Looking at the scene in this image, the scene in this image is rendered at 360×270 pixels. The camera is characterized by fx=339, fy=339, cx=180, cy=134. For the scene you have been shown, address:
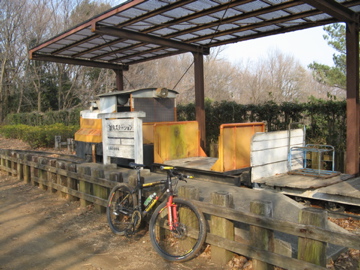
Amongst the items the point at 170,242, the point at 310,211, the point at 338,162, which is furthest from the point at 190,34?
the point at 310,211

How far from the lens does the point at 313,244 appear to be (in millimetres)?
3439

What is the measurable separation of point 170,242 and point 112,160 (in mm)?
5032

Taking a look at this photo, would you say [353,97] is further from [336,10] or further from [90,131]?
[90,131]

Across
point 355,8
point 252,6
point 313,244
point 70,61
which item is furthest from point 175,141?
point 70,61

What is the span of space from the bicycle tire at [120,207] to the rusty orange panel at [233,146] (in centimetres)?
256

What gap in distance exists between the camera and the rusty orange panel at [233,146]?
7512 millimetres

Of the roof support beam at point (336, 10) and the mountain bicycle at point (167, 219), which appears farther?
the roof support beam at point (336, 10)

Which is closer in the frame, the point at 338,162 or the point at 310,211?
the point at 310,211

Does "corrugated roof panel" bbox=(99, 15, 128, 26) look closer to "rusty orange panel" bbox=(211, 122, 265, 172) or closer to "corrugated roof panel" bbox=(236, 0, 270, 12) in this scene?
"corrugated roof panel" bbox=(236, 0, 270, 12)

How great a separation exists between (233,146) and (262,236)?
13.4 feet

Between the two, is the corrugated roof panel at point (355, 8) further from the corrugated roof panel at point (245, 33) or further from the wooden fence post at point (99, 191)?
the wooden fence post at point (99, 191)

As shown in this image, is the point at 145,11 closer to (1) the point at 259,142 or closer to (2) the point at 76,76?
(1) the point at 259,142

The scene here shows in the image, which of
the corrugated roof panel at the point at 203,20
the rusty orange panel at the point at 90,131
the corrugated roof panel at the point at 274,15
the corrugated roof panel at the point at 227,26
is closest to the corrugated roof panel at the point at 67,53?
the rusty orange panel at the point at 90,131

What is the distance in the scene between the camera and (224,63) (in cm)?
5147
